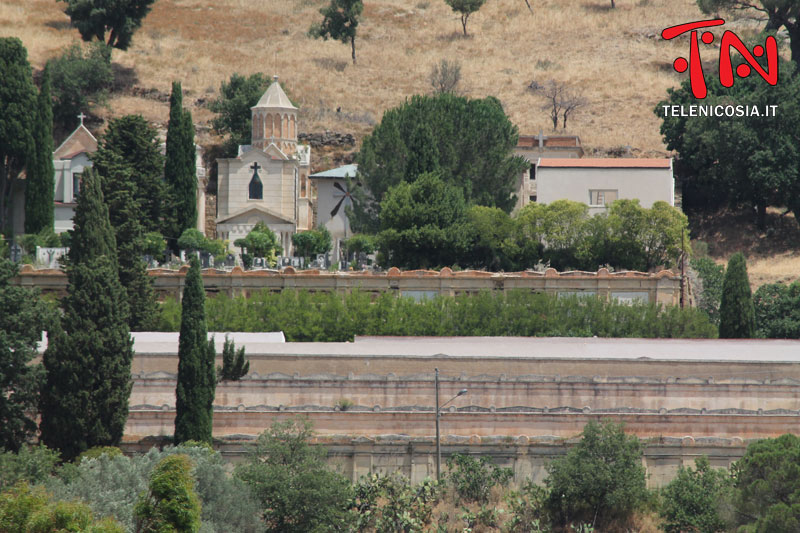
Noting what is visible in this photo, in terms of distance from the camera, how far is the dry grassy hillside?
293 ft

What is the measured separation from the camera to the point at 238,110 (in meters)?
79.7

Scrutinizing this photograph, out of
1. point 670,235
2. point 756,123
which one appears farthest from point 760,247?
point 670,235

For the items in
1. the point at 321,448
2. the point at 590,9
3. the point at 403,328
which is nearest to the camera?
the point at 321,448

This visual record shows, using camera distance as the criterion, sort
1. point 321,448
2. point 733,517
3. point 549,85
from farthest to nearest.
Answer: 1. point 549,85
2. point 321,448
3. point 733,517

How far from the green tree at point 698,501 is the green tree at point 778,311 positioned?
72.6 feet

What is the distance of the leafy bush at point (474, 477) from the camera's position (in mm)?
34688

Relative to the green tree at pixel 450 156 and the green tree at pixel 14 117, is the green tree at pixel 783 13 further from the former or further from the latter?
the green tree at pixel 14 117

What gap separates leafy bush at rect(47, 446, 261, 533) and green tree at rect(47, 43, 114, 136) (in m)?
52.6

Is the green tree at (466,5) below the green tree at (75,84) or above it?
above

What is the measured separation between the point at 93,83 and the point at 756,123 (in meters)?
40.9

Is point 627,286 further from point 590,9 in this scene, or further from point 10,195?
point 590,9

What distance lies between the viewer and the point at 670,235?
5750 cm

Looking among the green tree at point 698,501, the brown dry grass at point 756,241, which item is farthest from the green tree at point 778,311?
the green tree at point 698,501

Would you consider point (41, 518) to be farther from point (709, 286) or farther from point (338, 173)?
point (338, 173)
